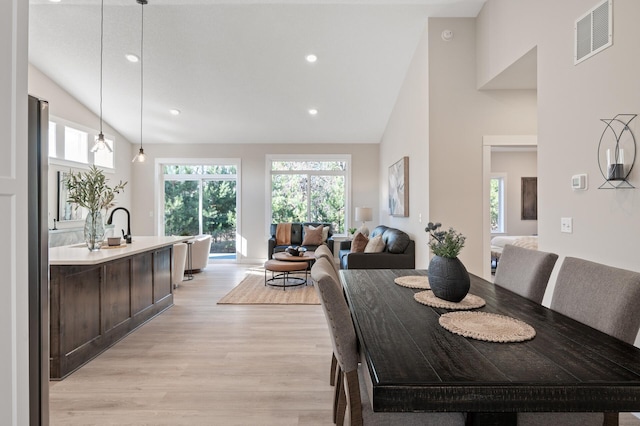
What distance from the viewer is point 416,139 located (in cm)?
459

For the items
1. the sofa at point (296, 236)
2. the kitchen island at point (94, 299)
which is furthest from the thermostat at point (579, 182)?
the sofa at point (296, 236)

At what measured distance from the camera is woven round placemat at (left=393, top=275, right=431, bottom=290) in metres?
2.05

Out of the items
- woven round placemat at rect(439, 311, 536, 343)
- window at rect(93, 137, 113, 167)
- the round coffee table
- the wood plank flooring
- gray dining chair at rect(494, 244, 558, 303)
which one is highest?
window at rect(93, 137, 113, 167)

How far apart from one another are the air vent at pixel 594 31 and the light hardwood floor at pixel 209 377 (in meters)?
2.28

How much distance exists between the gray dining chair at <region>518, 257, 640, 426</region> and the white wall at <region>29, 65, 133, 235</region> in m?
6.67

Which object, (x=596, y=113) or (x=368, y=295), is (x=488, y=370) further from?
(x=596, y=113)

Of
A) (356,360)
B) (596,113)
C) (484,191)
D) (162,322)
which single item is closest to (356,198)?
(484,191)

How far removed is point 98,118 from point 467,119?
6.57 metres

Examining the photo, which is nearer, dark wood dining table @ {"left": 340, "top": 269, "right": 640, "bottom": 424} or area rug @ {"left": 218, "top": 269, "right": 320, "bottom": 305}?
dark wood dining table @ {"left": 340, "top": 269, "right": 640, "bottom": 424}

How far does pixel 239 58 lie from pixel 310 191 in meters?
3.48

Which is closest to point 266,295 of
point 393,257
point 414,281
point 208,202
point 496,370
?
point 393,257

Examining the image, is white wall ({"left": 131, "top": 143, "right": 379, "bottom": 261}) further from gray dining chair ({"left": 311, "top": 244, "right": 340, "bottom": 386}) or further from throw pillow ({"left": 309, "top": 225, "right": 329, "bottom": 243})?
gray dining chair ({"left": 311, "top": 244, "right": 340, "bottom": 386})

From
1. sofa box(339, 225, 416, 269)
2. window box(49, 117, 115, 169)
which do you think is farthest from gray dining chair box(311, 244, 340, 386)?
window box(49, 117, 115, 169)

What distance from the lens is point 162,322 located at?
12.2ft
